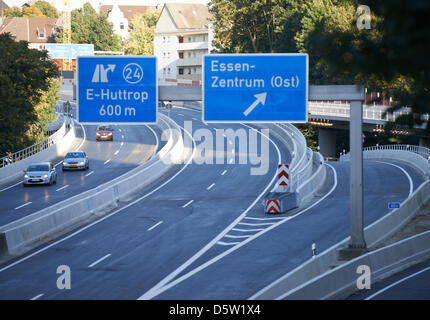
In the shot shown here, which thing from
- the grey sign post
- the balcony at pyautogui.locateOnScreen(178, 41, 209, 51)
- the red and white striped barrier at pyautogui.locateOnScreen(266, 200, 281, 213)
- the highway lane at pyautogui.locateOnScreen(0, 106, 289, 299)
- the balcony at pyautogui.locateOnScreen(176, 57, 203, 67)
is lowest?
the highway lane at pyautogui.locateOnScreen(0, 106, 289, 299)

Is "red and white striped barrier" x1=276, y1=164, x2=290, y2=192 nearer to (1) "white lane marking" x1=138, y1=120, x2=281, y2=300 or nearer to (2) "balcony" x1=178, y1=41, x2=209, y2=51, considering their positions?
(1) "white lane marking" x1=138, y1=120, x2=281, y2=300

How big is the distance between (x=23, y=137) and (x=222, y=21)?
5938cm

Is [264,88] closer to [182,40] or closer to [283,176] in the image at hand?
[283,176]

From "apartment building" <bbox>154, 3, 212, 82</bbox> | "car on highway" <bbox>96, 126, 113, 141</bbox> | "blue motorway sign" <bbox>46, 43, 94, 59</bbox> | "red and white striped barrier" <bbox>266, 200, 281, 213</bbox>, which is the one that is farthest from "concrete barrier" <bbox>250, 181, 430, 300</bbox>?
"apartment building" <bbox>154, 3, 212, 82</bbox>

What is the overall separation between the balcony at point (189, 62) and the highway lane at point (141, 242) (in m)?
102

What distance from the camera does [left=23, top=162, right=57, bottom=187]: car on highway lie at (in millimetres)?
46500

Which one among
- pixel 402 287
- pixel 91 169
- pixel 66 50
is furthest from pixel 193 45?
pixel 402 287

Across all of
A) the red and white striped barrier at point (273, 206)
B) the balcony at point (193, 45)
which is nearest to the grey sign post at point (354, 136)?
the red and white striped barrier at point (273, 206)

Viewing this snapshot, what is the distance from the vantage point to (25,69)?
60.0m

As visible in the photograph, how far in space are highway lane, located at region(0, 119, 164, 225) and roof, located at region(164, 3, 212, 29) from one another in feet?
260

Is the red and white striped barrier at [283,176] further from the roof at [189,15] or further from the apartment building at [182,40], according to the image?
the roof at [189,15]

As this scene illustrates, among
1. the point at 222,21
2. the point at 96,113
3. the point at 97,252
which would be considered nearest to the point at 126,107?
the point at 96,113

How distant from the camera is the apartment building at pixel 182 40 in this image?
5935 inches
